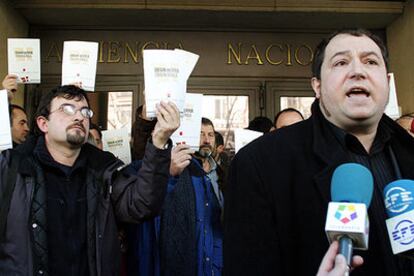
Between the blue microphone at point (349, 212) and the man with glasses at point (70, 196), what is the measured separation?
183 cm

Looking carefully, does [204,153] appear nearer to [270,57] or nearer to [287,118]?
[287,118]

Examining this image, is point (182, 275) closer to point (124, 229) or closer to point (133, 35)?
point (124, 229)

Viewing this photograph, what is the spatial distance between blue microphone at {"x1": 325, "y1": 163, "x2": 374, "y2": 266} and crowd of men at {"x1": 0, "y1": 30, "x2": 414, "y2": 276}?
37mm

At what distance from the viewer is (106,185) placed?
3256 millimetres

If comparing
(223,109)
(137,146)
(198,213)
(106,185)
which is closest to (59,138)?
(106,185)

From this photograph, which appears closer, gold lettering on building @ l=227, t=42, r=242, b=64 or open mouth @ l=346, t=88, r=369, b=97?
open mouth @ l=346, t=88, r=369, b=97

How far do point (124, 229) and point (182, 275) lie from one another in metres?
0.51

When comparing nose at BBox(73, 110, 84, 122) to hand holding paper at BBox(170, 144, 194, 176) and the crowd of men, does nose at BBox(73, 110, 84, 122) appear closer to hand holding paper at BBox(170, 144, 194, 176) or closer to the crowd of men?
the crowd of men

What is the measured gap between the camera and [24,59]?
4.76m

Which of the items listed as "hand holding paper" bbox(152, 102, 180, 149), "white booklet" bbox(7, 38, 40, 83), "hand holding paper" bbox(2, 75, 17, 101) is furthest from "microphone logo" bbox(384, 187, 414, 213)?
"white booklet" bbox(7, 38, 40, 83)

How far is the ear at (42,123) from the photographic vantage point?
3535mm

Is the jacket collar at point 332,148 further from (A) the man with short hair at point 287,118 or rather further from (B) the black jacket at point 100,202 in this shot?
(A) the man with short hair at point 287,118

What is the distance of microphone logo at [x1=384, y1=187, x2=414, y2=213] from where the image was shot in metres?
1.60

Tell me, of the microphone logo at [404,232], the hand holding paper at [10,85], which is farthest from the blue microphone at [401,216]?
the hand holding paper at [10,85]
